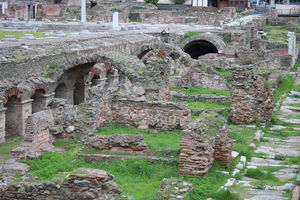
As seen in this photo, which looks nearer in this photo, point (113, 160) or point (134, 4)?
point (113, 160)

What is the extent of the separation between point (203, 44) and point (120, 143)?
26.6 m

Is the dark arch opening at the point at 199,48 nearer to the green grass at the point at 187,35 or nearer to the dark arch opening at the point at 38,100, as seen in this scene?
the green grass at the point at 187,35

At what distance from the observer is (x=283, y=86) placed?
23703mm

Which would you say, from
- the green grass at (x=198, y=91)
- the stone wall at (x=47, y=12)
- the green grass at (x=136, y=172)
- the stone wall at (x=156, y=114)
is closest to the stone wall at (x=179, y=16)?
the stone wall at (x=47, y=12)

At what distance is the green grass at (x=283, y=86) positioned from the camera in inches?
847

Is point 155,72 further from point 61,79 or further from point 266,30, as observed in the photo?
point 266,30

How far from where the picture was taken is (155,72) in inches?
675

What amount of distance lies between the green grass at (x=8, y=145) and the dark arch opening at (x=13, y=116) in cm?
42

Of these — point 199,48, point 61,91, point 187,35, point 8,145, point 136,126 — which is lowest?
point 8,145

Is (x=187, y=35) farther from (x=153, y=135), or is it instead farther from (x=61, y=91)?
(x=153, y=135)

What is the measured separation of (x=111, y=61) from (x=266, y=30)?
28627 millimetres

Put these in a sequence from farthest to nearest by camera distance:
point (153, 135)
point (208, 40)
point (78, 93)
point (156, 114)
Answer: point (208, 40) → point (78, 93) → point (156, 114) → point (153, 135)

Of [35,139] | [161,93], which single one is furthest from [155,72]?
[35,139]

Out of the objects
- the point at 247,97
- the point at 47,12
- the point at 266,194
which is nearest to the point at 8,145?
the point at 247,97
